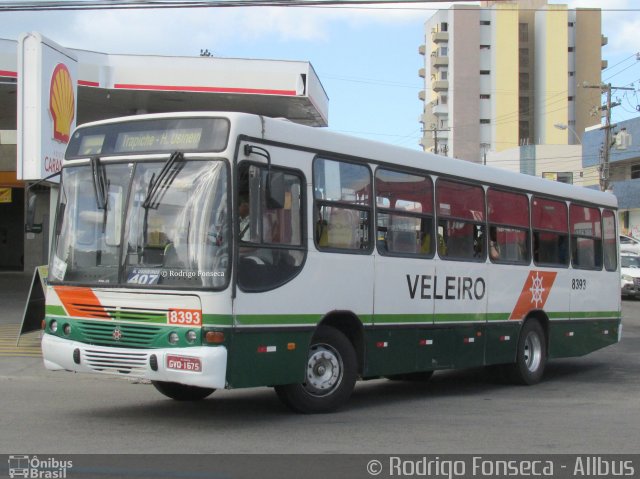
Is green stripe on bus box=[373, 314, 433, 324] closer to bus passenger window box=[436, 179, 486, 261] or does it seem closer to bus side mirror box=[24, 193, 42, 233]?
bus passenger window box=[436, 179, 486, 261]

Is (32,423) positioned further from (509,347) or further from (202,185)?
(509,347)

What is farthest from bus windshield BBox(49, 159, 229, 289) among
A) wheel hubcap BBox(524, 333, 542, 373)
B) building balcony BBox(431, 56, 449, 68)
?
building balcony BBox(431, 56, 449, 68)

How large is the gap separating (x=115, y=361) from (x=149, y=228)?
1327mm

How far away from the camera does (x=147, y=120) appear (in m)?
Answer: 8.65

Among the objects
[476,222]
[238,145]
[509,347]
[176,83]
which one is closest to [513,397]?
[509,347]

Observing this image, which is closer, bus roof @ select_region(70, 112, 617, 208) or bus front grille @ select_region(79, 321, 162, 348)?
bus front grille @ select_region(79, 321, 162, 348)

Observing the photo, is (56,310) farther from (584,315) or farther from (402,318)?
Answer: (584,315)

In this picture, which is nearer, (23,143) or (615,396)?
(615,396)

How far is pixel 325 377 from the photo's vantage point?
902cm

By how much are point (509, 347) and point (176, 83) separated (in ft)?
48.9

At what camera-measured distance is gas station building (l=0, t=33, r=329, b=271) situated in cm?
1708

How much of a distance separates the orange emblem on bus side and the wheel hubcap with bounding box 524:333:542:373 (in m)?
0.47

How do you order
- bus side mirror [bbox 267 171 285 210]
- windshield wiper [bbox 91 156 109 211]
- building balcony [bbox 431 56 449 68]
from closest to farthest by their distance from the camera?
bus side mirror [bbox 267 171 285 210] < windshield wiper [bbox 91 156 109 211] < building balcony [bbox 431 56 449 68]

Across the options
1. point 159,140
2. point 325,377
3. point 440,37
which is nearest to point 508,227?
point 325,377
